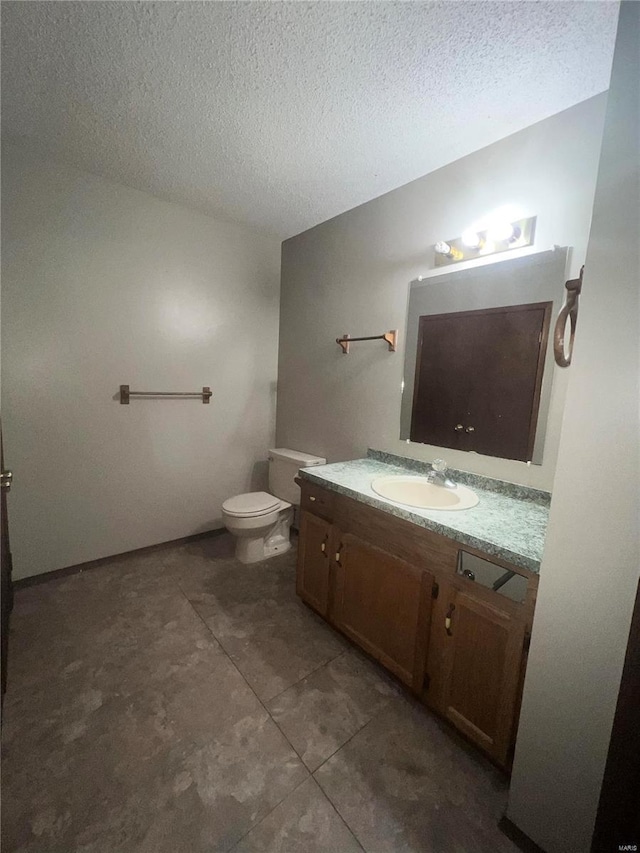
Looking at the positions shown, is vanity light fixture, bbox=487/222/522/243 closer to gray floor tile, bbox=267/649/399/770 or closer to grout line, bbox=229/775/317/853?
gray floor tile, bbox=267/649/399/770

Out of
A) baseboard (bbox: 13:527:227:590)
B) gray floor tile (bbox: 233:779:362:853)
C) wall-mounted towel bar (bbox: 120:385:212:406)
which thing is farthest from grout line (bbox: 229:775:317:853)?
wall-mounted towel bar (bbox: 120:385:212:406)

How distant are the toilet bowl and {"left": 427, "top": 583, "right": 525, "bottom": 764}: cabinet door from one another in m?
1.32

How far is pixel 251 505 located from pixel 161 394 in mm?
1011

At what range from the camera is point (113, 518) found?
2.26 m

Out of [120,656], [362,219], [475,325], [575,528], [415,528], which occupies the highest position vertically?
[362,219]

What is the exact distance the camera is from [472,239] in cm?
156

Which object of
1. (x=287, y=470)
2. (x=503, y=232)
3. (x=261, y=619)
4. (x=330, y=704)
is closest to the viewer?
(x=330, y=704)

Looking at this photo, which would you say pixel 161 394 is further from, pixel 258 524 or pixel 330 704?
pixel 330 704

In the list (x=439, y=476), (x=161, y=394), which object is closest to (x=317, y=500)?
(x=439, y=476)

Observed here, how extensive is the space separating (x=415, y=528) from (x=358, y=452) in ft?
3.27

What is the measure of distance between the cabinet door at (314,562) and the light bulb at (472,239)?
1.53 metres

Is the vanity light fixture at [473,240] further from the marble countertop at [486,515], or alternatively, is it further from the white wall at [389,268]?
the marble countertop at [486,515]

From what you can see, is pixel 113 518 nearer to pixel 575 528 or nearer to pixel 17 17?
pixel 17 17

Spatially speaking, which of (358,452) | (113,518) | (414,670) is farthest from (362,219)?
(113,518)
